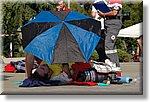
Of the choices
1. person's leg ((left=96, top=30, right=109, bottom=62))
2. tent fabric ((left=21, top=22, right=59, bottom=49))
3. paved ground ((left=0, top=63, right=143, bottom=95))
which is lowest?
paved ground ((left=0, top=63, right=143, bottom=95))

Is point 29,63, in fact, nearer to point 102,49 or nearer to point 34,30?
point 34,30

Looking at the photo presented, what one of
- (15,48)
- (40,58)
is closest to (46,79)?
(40,58)

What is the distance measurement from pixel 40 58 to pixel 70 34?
0.53 m

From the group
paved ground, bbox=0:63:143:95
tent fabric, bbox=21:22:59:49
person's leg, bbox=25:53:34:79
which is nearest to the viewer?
paved ground, bbox=0:63:143:95

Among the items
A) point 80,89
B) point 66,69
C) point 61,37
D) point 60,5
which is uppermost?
point 60,5

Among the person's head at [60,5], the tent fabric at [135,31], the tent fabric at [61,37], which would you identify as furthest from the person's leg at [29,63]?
the tent fabric at [135,31]

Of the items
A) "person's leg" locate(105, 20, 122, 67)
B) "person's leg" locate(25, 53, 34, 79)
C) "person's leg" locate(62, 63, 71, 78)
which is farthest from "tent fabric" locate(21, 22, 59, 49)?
"person's leg" locate(105, 20, 122, 67)

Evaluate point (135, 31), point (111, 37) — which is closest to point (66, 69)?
point (111, 37)

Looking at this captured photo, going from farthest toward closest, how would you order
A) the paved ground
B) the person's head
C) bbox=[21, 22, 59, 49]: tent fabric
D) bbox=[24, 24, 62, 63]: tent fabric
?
the person's head, bbox=[21, 22, 59, 49]: tent fabric, bbox=[24, 24, 62, 63]: tent fabric, the paved ground

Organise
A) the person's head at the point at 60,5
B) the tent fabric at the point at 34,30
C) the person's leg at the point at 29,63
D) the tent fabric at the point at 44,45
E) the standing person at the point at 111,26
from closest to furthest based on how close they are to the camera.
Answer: the tent fabric at the point at 44,45 < the tent fabric at the point at 34,30 < the person's leg at the point at 29,63 < the standing person at the point at 111,26 < the person's head at the point at 60,5

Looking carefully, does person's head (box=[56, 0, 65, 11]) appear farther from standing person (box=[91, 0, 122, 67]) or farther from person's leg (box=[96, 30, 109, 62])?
person's leg (box=[96, 30, 109, 62])

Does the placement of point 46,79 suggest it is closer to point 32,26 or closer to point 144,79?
point 32,26

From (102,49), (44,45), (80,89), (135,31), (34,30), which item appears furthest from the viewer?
(102,49)

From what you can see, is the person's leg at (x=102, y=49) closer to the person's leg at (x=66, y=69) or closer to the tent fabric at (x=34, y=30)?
the person's leg at (x=66, y=69)
